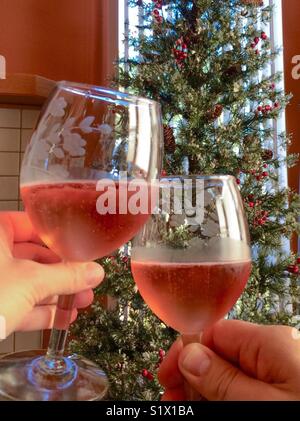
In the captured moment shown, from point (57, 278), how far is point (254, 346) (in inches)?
10.7

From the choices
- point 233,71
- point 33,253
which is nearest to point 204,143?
point 233,71

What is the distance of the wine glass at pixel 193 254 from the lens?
1.73ft

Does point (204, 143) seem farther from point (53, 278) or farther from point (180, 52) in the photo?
point (53, 278)

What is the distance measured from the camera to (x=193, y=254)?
0.54 meters

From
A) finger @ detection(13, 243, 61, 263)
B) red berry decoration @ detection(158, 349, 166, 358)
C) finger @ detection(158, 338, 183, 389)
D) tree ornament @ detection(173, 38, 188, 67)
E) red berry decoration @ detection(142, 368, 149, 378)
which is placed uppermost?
tree ornament @ detection(173, 38, 188, 67)

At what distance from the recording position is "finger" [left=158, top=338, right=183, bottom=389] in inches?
26.4

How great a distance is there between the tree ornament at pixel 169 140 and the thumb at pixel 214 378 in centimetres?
135

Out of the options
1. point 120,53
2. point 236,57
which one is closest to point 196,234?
point 236,57

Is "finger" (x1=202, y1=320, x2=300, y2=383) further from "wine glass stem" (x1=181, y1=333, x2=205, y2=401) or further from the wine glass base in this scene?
the wine glass base

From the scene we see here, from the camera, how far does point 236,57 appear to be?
1938mm

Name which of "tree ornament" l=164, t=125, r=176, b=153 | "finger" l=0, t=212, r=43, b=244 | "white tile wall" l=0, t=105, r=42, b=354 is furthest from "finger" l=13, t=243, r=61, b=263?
"white tile wall" l=0, t=105, r=42, b=354

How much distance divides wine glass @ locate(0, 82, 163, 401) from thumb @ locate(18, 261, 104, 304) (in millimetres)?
16
